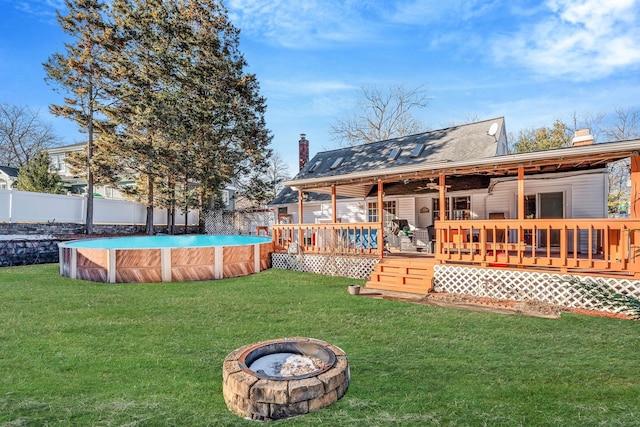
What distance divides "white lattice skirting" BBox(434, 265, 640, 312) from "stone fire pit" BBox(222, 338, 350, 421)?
4.95m

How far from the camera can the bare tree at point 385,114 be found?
2750 cm

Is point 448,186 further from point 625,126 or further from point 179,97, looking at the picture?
point 625,126

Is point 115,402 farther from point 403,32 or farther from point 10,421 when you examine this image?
point 403,32

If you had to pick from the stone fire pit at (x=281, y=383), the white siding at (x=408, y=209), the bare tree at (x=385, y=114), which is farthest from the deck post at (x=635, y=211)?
the bare tree at (x=385, y=114)

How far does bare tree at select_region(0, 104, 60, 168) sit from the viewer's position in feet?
94.3

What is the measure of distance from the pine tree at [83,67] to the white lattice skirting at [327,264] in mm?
11443

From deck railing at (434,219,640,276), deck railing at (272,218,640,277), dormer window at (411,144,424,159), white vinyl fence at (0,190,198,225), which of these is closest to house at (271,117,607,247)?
dormer window at (411,144,424,159)

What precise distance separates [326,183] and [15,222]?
13.5 meters

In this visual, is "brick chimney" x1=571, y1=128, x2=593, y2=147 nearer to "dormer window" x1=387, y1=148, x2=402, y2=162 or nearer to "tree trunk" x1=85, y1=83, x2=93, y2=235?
"dormer window" x1=387, y1=148, x2=402, y2=162

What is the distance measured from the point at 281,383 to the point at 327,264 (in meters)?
7.20

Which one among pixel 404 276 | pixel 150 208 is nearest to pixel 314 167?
pixel 150 208

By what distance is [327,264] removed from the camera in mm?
9906

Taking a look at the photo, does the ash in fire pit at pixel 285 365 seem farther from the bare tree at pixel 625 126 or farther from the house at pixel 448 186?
the bare tree at pixel 625 126

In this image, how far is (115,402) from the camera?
2945mm
